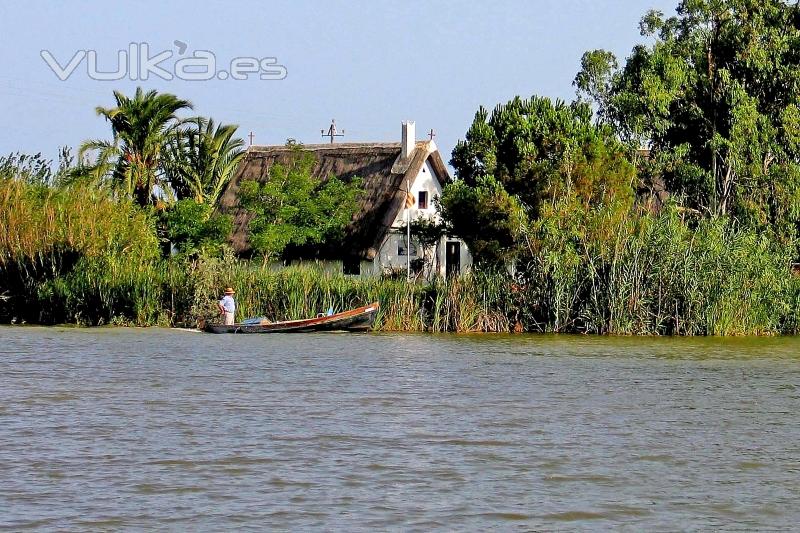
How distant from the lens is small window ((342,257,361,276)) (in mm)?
46188

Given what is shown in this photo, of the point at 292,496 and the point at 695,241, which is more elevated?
the point at 695,241

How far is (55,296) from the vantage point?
123ft

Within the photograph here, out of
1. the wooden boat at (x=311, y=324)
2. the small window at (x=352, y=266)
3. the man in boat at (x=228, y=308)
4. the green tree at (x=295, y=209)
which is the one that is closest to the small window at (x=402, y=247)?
the small window at (x=352, y=266)

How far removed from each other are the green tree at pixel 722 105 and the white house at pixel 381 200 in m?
7.46

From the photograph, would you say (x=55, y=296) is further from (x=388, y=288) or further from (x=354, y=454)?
(x=354, y=454)

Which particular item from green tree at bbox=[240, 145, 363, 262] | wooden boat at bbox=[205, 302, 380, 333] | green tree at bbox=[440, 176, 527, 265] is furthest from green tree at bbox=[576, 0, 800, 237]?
wooden boat at bbox=[205, 302, 380, 333]

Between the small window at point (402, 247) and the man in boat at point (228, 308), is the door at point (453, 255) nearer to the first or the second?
the small window at point (402, 247)

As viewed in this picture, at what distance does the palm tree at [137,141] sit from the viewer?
48.5 m

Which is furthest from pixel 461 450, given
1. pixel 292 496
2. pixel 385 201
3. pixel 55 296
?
pixel 385 201

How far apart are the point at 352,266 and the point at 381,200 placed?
2.57 m

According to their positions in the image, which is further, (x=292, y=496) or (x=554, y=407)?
(x=554, y=407)

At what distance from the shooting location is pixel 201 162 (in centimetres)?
5153

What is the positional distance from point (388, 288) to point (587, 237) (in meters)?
5.28

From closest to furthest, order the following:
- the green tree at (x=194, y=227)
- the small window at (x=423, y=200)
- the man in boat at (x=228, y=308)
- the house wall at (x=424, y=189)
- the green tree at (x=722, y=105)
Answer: the man in boat at (x=228, y=308)
the green tree at (x=722, y=105)
the green tree at (x=194, y=227)
the house wall at (x=424, y=189)
the small window at (x=423, y=200)
